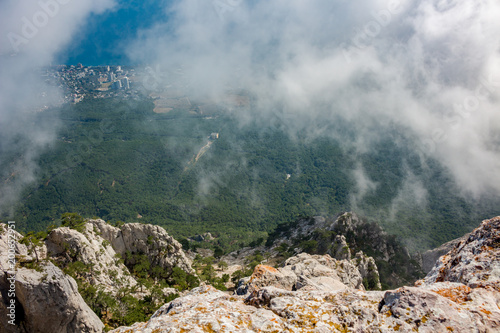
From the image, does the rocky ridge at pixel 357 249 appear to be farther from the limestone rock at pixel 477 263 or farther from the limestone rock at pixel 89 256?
the limestone rock at pixel 477 263

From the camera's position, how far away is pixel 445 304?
9.66 m

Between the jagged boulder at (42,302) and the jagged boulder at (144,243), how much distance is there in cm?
3004

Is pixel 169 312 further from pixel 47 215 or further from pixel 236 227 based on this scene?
pixel 47 215

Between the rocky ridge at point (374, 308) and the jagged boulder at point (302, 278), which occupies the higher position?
the jagged boulder at point (302, 278)

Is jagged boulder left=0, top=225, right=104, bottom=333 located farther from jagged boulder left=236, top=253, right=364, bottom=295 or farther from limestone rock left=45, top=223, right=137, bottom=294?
jagged boulder left=236, top=253, right=364, bottom=295

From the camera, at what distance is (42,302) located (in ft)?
74.9

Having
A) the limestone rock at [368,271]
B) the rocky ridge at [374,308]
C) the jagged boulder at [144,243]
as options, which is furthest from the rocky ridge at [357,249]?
the rocky ridge at [374,308]

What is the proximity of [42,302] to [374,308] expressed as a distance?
2825 cm

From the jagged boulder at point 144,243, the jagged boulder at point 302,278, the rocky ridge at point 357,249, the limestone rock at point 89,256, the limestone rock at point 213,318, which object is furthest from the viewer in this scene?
the rocky ridge at point 357,249

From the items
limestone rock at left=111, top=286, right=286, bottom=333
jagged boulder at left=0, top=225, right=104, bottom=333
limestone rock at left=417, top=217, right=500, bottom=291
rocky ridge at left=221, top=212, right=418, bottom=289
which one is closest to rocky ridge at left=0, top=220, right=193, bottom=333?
jagged boulder at left=0, top=225, right=104, bottom=333

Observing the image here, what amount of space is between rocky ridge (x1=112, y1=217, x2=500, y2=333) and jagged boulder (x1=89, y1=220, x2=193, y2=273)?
1979 inches

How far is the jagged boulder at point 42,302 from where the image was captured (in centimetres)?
2180

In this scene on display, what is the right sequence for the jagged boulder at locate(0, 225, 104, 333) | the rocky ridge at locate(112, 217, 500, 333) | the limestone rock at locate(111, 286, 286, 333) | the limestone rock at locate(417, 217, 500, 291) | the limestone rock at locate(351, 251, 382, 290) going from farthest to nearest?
the limestone rock at locate(351, 251, 382, 290), the jagged boulder at locate(0, 225, 104, 333), the limestone rock at locate(417, 217, 500, 291), the limestone rock at locate(111, 286, 286, 333), the rocky ridge at locate(112, 217, 500, 333)

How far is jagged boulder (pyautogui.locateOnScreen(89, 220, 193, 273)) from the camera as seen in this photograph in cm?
5569
